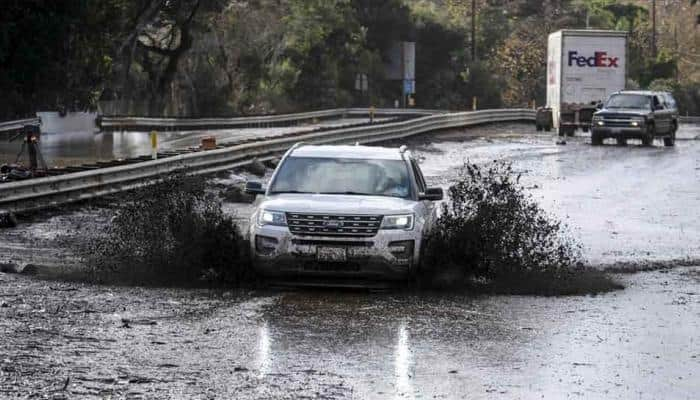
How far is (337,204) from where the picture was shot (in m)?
14.6

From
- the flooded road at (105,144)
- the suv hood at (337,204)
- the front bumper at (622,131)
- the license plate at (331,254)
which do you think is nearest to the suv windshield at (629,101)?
the front bumper at (622,131)

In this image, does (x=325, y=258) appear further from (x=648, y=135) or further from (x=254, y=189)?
(x=648, y=135)

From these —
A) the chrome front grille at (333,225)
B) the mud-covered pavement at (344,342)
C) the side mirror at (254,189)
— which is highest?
the side mirror at (254,189)

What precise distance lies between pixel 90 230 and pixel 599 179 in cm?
1560

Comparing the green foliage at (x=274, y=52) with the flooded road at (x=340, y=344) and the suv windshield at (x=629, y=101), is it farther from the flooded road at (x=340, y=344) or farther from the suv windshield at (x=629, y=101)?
the flooded road at (x=340, y=344)

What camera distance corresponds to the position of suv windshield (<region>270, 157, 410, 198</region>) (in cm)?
1541

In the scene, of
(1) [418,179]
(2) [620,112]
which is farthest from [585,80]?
(1) [418,179]

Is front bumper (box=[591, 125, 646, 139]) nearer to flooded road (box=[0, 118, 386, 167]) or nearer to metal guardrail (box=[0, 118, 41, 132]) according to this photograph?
flooded road (box=[0, 118, 386, 167])

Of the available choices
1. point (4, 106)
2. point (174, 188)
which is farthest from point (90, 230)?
point (4, 106)

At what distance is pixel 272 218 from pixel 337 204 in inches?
26.3

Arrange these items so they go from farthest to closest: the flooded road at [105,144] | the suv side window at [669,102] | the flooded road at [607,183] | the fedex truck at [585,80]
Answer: the fedex truck at [585,80] < the suv side window at [669,102] < the flooded road at [105,144] < the flooded road at [607,183]

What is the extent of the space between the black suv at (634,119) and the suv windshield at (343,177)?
31968 millimetres

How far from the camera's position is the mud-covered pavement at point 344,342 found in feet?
31.8

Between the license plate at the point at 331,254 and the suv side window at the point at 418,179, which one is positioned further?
the suv side window at the point at 418,179
